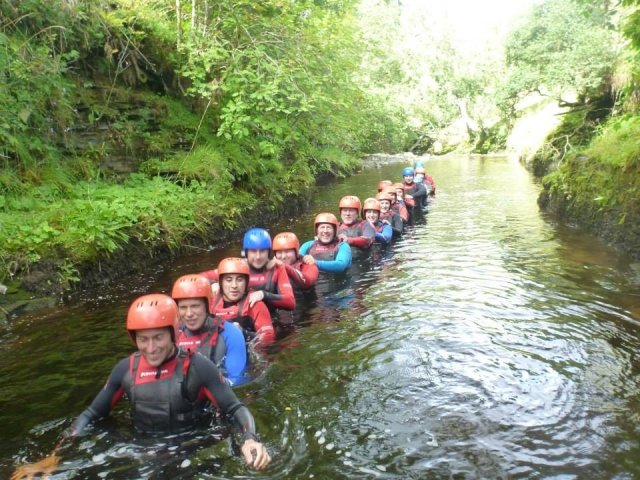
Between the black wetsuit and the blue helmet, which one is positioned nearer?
the black wetsuit

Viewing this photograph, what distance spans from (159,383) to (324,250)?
17.5ft

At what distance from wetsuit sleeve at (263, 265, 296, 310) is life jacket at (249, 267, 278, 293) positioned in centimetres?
6

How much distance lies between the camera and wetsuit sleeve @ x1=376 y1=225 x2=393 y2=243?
10820mm

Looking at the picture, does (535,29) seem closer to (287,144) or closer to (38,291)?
(287,144)

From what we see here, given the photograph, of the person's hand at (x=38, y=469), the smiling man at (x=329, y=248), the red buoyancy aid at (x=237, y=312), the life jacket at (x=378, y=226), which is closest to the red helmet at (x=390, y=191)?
the life jacket at (x=378, y=226)

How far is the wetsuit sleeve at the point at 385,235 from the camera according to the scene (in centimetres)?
1082

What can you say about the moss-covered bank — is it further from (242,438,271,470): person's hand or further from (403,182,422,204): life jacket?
(242,438,271,470): person's hand

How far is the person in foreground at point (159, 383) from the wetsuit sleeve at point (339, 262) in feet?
15.5

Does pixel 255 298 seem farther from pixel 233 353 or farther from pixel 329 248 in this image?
pixel 329 248

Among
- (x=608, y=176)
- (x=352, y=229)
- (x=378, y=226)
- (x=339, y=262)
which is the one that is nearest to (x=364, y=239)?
A: (x=352, y=229)

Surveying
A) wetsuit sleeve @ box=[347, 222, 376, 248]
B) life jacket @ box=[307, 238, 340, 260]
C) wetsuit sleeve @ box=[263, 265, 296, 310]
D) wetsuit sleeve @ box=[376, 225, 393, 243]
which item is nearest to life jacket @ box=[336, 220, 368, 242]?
wetsuit sleeve @ box=[347, 222, 376, 248]

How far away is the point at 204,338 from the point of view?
182 inches

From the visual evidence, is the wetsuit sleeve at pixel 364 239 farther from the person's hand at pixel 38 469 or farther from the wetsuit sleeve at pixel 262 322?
the person's hand at pixel 38 469

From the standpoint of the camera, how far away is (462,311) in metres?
6.76
